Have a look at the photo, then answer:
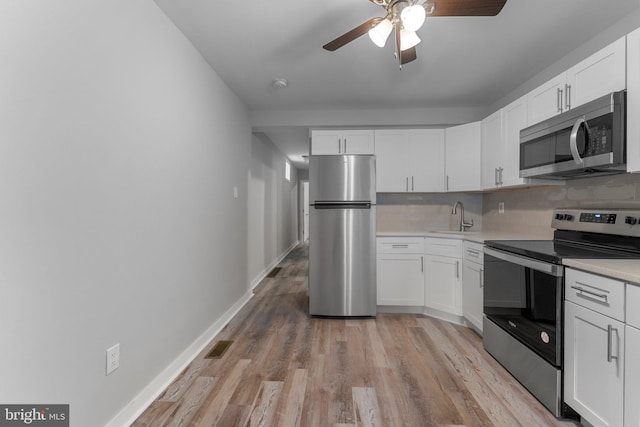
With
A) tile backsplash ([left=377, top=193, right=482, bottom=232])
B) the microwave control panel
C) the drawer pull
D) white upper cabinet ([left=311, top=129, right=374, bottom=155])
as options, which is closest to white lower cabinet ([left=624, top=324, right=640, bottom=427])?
the drawer pull

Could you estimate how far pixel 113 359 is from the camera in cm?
161

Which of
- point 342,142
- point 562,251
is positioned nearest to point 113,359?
point 562,251

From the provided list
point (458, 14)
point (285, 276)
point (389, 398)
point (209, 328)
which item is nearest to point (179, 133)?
point (209, 328)

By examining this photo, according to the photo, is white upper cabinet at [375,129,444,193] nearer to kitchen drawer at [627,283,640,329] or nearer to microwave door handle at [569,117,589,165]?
microwave door handle at [569,117,589,165]

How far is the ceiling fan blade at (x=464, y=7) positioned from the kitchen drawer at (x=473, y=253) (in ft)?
6.05

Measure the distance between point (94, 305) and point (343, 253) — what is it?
2.30m

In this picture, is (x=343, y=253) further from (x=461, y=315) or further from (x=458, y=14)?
(x=458, y=14)

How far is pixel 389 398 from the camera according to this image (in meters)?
1.93

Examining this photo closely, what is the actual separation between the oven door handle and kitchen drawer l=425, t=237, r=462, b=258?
2.21ft

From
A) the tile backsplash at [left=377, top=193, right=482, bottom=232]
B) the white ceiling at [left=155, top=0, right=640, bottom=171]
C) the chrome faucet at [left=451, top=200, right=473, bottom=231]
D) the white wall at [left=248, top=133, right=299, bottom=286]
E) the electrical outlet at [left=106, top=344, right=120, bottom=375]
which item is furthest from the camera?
the white wall at [left=248, top=133, right=299, bottom=286]

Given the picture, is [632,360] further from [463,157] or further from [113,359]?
→ [463,157]

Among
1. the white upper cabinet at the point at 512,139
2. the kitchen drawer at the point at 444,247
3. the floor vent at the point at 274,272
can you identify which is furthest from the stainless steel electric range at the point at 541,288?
the floor vent at the point at 274,272

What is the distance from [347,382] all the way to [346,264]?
1.41 m

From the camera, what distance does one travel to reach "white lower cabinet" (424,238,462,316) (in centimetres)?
318
